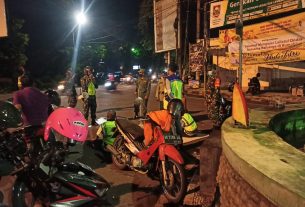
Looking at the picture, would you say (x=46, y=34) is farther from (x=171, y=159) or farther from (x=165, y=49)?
(x=171, y=159)

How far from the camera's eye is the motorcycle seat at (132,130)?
6.44m

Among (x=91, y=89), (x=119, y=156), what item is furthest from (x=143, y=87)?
(x=119, y=156)

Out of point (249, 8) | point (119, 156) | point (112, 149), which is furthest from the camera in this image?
point (249, 8)

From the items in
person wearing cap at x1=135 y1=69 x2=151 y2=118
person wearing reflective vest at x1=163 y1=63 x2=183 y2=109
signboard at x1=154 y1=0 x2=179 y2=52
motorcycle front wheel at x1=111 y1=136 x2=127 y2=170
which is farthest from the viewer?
signboard at x1=154 y1=0 x2=179 y2=52

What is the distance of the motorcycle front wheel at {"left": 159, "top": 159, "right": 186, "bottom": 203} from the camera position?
206 inches

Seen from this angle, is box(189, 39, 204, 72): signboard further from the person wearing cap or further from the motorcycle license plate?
the motorcycle license plate

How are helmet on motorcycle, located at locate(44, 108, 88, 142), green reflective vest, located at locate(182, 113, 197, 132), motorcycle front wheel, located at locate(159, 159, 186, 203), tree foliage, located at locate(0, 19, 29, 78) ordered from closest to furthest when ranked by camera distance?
1. helmet on motorcycle, located at locate(44, 108, 88, 142)
2. motorcycle front wheel, located at locate(159, 159, 186, 203)
3. green reflective vest, located at locate(182, 113, 197, 132)
4. tree foliage, located at locate(0, 19, 29, 78)

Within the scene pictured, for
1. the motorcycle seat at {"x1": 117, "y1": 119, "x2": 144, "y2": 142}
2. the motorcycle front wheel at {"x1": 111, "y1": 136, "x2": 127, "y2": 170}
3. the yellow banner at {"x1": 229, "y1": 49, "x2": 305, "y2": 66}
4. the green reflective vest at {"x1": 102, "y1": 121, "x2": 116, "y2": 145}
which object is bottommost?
the motorcycle front wheel at {"x1": 111, "y1": 136, "x2": 127, "y2": 170}

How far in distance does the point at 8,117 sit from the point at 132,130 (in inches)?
109

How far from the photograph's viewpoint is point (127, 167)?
7125mm

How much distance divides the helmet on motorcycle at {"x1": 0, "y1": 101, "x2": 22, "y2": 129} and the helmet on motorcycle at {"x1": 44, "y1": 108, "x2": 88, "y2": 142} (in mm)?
477

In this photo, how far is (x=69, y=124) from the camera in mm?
4039

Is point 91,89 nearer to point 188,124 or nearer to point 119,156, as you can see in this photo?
point 188,124

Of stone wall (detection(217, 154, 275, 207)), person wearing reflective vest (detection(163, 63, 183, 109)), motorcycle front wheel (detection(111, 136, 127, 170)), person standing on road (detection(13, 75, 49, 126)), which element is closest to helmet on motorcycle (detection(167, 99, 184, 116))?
stone wall (detection(217, 154, 275, 207))
